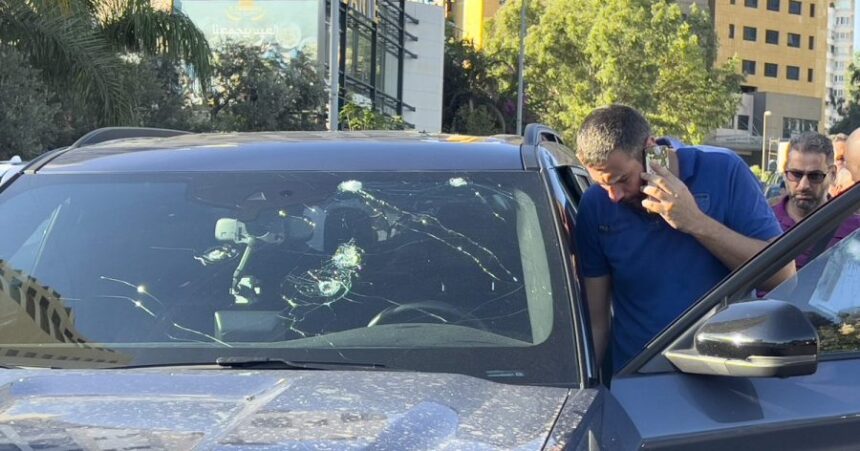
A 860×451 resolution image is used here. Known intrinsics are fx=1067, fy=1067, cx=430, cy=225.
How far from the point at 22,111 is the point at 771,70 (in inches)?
2825

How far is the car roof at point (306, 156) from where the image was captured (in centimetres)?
289

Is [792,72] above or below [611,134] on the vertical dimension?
above

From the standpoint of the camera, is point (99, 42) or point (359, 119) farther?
point (359, 119)

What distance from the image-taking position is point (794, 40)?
8169 centimetres

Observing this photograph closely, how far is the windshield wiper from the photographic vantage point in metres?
2.36

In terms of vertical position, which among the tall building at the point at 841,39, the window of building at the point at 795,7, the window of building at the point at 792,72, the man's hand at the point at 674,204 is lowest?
the man's hand at the point at 674,204

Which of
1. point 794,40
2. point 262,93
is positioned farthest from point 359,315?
point 794,40

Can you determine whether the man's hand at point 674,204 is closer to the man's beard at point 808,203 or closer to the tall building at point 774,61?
the man's beard at point 808,203

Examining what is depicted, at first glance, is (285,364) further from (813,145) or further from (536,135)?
(813,145)

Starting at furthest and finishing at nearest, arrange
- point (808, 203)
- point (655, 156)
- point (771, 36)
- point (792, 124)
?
point (771, 36) < point (792, 124) < point (808, 203) < point (655, 156)

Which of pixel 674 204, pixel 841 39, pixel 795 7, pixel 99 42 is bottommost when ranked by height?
pixel 674 204

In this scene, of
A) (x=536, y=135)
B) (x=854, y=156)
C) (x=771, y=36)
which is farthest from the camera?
(x=771, y=36)

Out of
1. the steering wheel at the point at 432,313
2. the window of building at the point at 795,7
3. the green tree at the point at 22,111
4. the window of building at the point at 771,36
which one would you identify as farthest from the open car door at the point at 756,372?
the window of building at the point at 795,7

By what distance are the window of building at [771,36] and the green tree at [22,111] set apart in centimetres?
7028
